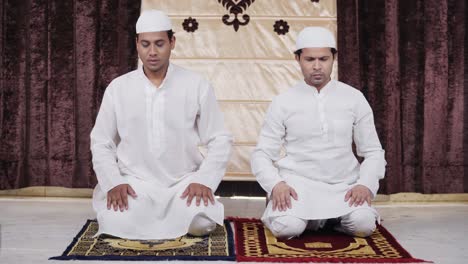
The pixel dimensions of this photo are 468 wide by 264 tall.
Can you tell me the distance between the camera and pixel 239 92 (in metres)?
4.05

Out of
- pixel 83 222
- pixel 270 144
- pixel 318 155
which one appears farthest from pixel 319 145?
pixel 83 222

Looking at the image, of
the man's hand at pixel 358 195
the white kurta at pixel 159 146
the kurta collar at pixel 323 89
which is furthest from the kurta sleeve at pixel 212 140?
the man's hand at pixel 358 195

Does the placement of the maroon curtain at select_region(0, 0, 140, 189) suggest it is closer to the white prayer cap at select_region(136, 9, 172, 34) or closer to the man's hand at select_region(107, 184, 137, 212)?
the white prayer cap at select_region(136, 9, 172, 34)

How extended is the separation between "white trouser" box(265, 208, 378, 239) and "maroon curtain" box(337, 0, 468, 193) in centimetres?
112

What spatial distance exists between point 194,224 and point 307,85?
73 cm

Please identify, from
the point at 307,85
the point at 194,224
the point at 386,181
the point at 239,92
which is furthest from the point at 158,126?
the point at 386,181

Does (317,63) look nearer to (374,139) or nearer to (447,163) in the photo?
(374,139)

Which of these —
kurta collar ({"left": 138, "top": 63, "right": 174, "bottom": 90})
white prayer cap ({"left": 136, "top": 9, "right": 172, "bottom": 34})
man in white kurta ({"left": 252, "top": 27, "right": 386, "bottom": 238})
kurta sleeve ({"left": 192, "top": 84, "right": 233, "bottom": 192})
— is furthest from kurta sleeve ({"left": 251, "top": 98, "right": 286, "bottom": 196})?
white prayer cap ({"left": 136, "top": 9, "right": 172, "bottom": 34})

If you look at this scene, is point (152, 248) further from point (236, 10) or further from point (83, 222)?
point (236, 10)

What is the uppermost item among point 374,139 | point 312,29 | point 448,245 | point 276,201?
point 312,29

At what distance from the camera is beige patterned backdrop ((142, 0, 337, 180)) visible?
4.02 metres

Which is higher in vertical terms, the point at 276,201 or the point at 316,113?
the point at 316,113

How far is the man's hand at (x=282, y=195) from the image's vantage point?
284cm

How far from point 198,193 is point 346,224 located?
0.59m
